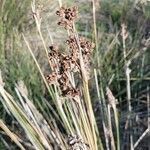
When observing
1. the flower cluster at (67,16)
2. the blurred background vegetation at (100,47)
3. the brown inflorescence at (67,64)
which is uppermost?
the flower cluster at (67,16)

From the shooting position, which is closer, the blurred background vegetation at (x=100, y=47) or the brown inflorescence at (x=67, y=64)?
the brown inflorescence at (x=67, y=64)

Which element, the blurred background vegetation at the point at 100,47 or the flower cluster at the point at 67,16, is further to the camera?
the blurred background vegetation at the point at 100,47

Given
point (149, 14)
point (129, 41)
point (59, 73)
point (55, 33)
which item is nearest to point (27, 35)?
point (55, 33)

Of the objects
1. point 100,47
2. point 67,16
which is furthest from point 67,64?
point 100,47

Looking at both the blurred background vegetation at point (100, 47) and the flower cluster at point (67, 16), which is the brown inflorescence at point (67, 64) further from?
the blurred background vegetation at point (100, 47)

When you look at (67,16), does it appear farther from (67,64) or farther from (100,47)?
(100,47)

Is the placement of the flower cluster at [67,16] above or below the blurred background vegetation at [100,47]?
above

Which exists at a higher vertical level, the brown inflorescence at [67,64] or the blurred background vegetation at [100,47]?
the brown inflorescence at [67,64]

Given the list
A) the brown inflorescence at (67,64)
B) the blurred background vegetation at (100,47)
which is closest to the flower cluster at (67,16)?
the brown inflorescence at (67,64)
